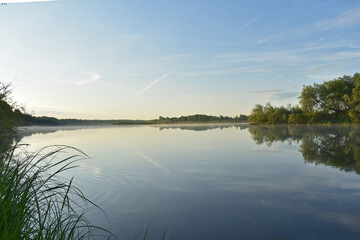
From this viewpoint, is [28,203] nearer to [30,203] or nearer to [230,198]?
[30,203]

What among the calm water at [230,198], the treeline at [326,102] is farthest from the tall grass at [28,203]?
the treeline at [326,102]

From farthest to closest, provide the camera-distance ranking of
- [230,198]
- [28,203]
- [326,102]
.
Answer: [326,102]
[230,198]
[28,203]

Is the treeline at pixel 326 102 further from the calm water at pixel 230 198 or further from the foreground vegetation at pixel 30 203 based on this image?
the foreground vegetation at pixel 30 203

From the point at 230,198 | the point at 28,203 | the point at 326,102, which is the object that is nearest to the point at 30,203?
the point at 28,203

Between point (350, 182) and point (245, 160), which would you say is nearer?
point (350, 182)

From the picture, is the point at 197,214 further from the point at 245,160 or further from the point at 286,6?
the point at 286,6

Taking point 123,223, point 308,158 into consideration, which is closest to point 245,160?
point 308,158

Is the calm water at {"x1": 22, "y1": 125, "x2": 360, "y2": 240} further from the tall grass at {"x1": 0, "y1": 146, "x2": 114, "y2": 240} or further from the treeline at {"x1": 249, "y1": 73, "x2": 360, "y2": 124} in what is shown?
the treeline at {"x1": 249, "y1": 73, "x2": 360, "y2": 124}

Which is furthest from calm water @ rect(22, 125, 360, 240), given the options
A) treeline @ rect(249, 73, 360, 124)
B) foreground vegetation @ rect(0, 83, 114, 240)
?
treeline @ rect(249, 73, 360, 124)

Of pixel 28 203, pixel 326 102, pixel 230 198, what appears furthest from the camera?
pixel 326 102

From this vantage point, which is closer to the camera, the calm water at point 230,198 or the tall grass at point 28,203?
the tall grass at point 28,203

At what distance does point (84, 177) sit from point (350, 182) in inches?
205

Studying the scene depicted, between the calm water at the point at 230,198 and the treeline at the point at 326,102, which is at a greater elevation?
the treeline at the point at 326,102

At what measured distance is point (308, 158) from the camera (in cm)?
664
